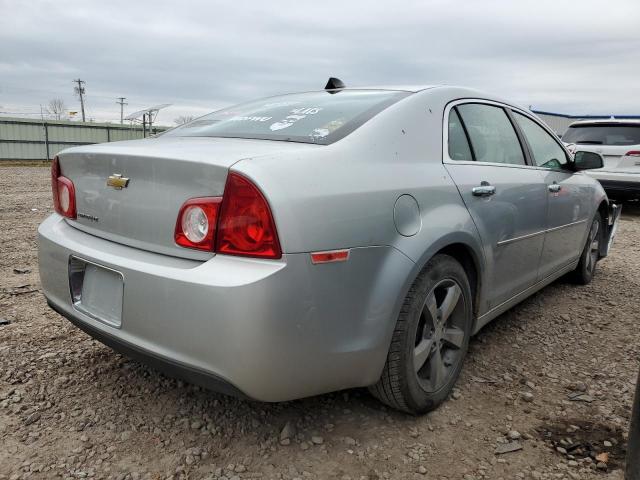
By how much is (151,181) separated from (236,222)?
0.45 metres

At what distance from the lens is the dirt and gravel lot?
201 cm

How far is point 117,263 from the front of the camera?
1975 millimetres

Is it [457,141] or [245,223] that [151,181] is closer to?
[245,223]

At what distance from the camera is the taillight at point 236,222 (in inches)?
67.4

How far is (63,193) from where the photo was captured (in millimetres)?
2471

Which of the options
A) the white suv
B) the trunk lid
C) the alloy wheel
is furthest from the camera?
the white suv

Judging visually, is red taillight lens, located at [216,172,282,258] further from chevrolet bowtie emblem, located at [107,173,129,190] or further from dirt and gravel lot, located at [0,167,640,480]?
dirt and gravel lot, located at [0,167,640,480]

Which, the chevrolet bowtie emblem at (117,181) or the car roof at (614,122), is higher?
the car roof at (614,122)

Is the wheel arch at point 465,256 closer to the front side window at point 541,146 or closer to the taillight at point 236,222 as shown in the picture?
the taillight at point 236,222

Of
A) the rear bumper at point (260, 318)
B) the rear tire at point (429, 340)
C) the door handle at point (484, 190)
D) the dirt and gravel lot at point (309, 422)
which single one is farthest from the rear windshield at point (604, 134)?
the rear bumper at point (260, 318)

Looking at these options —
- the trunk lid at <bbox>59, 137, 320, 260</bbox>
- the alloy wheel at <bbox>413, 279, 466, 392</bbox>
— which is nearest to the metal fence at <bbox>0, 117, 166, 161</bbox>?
the trunk lid at <bbox>59, 137, 320, 260</bbox>

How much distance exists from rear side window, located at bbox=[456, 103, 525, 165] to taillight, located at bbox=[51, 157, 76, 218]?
1930mm

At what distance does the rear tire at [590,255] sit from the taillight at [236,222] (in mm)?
3461

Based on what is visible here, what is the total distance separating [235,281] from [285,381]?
0.40 m
